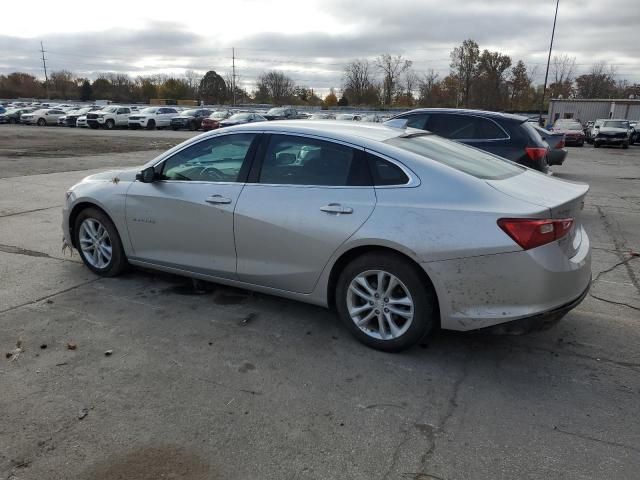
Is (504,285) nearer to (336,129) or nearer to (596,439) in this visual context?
(596,439)

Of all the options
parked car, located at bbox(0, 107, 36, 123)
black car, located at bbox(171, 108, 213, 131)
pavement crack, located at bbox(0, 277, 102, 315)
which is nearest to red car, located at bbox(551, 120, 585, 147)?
black car, located at bbox(171, 108, 213, 131)

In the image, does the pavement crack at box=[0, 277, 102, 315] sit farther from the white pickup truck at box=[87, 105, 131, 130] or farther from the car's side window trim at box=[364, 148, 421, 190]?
the white pickup truck at box=[87, 105, 131, 130]

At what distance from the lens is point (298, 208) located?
3.86 metres

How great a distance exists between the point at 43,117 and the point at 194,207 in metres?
44.5

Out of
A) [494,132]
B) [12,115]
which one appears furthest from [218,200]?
[12,115]

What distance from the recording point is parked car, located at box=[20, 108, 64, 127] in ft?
138

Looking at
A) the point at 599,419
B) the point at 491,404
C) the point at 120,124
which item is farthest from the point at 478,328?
the point at 120,124

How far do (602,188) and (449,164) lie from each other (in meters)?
10.9

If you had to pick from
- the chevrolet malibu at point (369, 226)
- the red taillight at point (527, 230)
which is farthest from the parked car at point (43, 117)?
the red taillight at point (527, 230)

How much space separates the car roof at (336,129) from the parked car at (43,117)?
44.3m

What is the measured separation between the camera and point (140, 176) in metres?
4.79

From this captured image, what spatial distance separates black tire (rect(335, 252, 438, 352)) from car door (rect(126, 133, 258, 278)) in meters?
1.16

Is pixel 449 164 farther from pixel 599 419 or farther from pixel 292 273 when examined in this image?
pixel 599 419

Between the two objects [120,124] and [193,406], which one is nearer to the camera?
Answer: [193,406]
